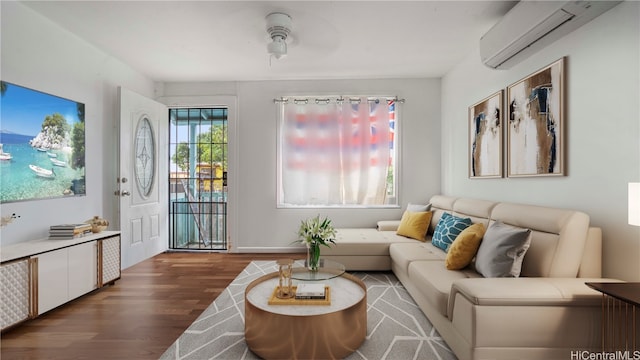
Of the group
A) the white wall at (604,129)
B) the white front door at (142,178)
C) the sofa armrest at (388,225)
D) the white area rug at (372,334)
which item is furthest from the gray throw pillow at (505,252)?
the white front door at (142,178)

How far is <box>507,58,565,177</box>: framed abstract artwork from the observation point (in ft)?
7.20

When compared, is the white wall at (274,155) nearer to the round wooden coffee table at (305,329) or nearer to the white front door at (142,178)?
the white front door at (142,178)

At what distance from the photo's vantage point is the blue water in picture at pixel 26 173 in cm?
234

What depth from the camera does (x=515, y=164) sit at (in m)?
2.67

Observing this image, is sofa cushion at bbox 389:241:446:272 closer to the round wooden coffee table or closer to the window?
the round wooden coffee table

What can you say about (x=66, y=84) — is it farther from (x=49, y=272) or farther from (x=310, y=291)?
(x=310, y=291)

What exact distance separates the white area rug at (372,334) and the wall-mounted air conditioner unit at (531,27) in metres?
2.28

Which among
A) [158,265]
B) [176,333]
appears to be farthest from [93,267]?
[176,333]

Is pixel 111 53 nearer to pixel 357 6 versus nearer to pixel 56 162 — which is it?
pixel 56 162

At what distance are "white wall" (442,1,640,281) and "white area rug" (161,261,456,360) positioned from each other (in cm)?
127

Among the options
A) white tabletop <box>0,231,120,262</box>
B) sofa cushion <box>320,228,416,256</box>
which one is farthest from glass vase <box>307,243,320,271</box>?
white tabletop <box>0,231,120,262</box>

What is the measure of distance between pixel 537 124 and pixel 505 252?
1.15 meters

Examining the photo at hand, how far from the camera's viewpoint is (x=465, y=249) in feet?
7.50

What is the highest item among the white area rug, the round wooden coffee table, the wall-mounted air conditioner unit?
the wall-mounted air conditioner unit
